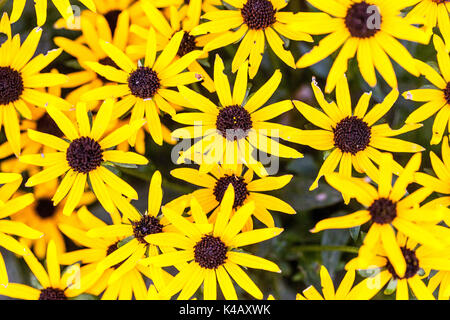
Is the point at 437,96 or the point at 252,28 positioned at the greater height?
the point at 252,28

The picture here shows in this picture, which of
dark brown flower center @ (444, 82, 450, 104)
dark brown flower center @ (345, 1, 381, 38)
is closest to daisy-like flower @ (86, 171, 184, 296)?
dark brown flower center @ (345, 1, 381, 38)

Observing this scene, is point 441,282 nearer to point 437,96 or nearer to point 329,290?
point 329,290

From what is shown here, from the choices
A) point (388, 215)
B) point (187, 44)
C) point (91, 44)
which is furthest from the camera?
point (91, 44)

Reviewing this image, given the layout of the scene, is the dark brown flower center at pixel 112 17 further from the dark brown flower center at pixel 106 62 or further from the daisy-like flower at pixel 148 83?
the daisy-like flower at pixel 148 83

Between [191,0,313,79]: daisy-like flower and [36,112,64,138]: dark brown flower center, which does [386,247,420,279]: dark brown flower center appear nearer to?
[191,0,313,79]: daisy-like flower

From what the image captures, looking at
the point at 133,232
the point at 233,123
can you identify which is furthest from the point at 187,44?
the point at 133,232

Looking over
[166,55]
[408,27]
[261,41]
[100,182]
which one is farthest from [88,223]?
[408,27]

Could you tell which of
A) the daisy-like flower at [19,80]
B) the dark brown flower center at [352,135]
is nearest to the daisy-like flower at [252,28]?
the dark brown flower center at [352,135]
